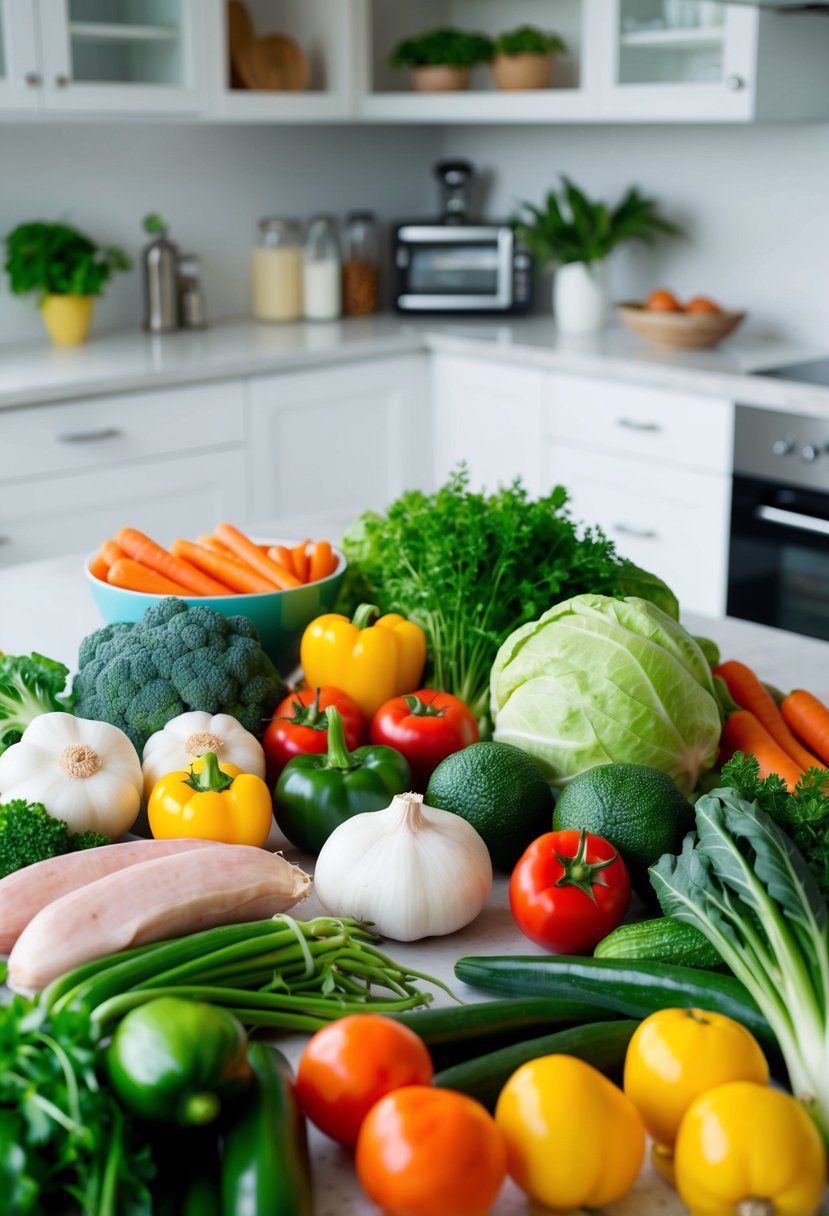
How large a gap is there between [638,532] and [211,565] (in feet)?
6.51

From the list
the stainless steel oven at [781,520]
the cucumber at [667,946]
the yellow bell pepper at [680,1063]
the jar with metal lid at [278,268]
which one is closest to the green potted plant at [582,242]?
the jar with metal lid at [278,268]

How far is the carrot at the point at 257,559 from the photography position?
155cm

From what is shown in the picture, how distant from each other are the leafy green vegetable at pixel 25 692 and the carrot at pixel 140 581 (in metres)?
0.20

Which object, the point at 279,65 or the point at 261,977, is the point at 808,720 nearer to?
the point at 261,977

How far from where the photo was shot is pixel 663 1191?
82 centimetres

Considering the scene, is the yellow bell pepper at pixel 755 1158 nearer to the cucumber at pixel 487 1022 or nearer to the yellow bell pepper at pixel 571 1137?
the yellow bell pepper at pixel 571 1137

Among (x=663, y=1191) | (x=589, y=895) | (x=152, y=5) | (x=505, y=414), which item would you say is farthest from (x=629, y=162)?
(x=663, y=1191)

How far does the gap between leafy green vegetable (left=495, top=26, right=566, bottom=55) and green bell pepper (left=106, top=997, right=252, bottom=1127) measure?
3429mm

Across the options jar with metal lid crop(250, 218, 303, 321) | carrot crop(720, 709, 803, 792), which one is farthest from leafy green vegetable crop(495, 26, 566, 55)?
carrot crop(720, 709, 803, 792)

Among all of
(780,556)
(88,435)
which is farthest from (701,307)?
(88,435)

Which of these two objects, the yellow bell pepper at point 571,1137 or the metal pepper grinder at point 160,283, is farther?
the metal pepper grinder at point 160,283

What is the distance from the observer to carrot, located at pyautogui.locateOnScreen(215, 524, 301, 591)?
1.55 m

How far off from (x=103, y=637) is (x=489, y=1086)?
28.1 inches

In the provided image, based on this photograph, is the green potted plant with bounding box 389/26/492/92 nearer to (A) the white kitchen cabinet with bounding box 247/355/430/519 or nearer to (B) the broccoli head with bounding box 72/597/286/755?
(A) the white kitchen cabinet with bounding box 247/355/430/519
